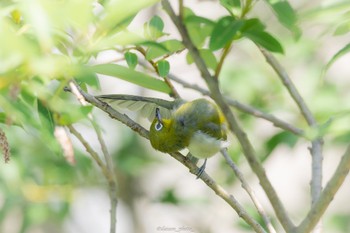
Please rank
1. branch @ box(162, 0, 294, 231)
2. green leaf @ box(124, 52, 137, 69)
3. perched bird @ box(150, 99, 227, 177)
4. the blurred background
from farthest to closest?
1. the blurred background
2. perched bird @ box(150, 99, 227, 177)
3. green leaf @ box(124, 52, 137, 69)
4. branch @ box(162, 0, 294, 231)

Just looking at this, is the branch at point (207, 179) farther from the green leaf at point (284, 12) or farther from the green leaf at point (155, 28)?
the green leaf at point (284, 12)

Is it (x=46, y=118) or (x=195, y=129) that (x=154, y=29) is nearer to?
(x=46, y=118)

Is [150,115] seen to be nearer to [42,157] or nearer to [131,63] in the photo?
[131,63]

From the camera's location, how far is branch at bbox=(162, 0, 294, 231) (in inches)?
38.7

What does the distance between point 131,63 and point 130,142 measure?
2.17 meters

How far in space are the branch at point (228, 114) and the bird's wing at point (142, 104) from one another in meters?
0.45

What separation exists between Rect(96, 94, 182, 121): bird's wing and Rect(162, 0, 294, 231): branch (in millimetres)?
454

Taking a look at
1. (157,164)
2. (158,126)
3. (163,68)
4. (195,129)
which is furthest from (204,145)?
(157,164)

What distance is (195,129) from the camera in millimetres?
1747

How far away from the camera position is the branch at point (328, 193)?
1207mm

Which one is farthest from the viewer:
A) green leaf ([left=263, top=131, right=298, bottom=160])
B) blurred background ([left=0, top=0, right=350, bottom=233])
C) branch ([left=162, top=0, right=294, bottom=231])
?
blurred background ([left=0, top=0, right=350, bottom=233])

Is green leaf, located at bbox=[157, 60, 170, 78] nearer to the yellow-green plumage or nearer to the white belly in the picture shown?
the yellow-green plumage

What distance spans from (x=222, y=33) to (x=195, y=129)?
0.67 meters

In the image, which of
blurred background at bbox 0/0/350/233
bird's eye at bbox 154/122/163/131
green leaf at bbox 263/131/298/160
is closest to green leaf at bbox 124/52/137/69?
bird's eye at bbox 154/122/163/131
